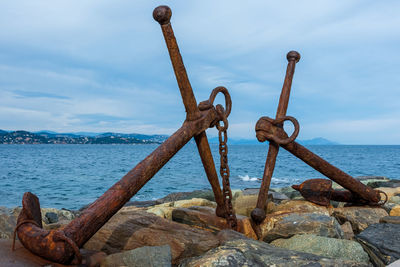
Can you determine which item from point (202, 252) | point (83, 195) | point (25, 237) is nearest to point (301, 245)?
point (202, 252)

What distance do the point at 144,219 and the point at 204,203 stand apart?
3006mm

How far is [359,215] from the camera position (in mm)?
5012

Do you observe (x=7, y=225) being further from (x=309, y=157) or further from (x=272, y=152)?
(x=309, y=157)

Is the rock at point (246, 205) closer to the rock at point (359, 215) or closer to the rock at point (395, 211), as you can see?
the rock at point (359, 215)

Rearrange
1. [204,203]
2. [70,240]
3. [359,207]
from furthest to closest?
[204,203] < [359,207] < [70,240]

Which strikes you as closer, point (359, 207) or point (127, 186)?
point (127, 186)

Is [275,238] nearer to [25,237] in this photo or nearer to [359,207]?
[359,207]

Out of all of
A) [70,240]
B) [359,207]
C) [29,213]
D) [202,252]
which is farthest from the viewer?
[359,207]

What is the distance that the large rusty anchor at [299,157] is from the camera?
450 cm

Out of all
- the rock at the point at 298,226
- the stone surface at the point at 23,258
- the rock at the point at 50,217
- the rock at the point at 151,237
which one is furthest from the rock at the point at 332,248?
the rock at the point at 50,217

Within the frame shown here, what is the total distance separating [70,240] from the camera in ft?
8.04

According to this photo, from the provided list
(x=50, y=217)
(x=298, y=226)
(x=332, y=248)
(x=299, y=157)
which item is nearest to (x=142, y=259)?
(x=332, y=248)

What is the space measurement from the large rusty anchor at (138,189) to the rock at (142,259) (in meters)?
0.28

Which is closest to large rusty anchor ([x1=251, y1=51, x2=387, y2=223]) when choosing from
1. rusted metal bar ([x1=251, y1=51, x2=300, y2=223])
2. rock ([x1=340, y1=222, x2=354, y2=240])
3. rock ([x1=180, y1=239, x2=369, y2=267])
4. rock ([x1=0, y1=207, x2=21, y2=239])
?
rusted metal bar ([x1=251, y1=51, x2=300, y2=223])
